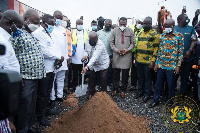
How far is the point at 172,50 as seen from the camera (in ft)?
12.4

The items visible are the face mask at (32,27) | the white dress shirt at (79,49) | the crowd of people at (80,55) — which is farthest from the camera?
the white dress shirt at (79,49)

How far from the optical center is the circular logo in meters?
3.26

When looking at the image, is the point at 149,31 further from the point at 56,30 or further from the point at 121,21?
the point at 56,30

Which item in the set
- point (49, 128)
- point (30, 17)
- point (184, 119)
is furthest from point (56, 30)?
point (184, 119)

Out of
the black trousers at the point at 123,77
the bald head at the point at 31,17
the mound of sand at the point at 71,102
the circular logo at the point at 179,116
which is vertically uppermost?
the bald head at the point at 31,17

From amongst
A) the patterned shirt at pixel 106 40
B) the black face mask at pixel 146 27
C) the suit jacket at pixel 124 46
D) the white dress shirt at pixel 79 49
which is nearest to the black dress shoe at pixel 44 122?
the white dress shirt at pixel 79 49

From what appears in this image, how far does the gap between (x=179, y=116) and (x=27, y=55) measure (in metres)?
2.90

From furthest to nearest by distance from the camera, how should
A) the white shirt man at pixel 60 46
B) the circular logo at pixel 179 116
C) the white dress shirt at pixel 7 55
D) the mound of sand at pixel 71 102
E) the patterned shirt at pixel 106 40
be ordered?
the patterned shirt at pixel 106 40 < the mound of sand at pixel 71 102 < the white shirt man at pixel 60 46 < the circular logo at pixel 179 116 < the white dress shirt at pixel 7 55

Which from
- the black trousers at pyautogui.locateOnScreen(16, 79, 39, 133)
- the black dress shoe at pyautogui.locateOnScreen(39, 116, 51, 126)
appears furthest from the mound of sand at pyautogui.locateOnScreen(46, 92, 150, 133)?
the black trousers at pyautogui.locateOnScreen(16, 79, 39, 133)

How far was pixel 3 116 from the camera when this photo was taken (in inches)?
37.9

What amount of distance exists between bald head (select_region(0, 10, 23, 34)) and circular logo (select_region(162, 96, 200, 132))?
296 cm

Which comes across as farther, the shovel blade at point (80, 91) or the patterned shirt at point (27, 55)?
the shovel blade at point (80, 91)

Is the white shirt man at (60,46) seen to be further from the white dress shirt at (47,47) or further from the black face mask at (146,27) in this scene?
the black face mask at (146,27)

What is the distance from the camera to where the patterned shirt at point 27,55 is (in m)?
2.46
